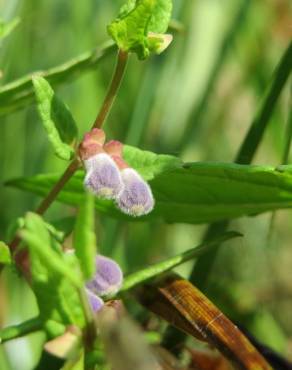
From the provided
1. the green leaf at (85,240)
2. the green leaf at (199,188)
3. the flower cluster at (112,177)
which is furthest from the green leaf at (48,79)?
the green leaf at (85,240)

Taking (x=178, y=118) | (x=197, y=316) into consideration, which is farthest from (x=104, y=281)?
(x=178, y=118)

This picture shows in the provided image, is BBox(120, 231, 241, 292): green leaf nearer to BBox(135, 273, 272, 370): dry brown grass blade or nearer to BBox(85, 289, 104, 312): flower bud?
BBox(135, 273, 272, 370): dry brown grass blade

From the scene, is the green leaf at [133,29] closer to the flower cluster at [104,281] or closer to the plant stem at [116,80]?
the plant stem at [116,80]

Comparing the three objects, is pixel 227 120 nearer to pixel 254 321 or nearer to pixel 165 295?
pixel 254 321

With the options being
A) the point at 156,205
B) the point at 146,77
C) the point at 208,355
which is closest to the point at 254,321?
the point at 146,77

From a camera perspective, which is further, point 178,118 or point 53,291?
point 178,118

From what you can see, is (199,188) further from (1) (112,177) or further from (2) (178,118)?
(2) (178,118)

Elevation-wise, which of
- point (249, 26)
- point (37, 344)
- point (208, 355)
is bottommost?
point (37, 344)
